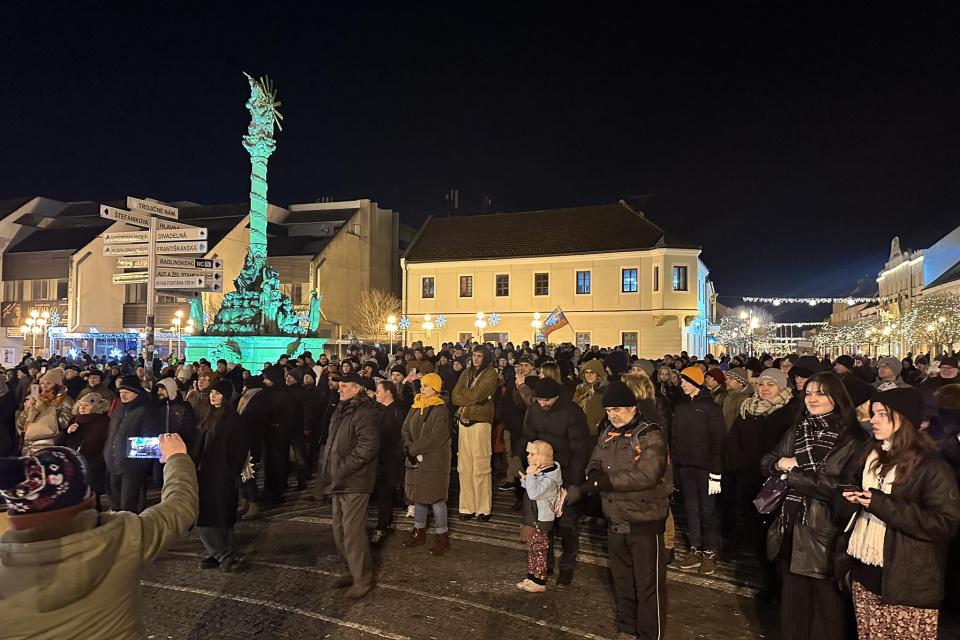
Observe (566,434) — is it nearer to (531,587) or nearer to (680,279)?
(531,587)

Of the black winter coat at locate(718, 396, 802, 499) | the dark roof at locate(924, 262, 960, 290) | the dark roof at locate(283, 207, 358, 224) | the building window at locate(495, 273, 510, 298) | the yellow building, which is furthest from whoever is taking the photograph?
the dark roof at locate(924, 262, 960, 290)

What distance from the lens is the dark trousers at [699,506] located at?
21.0ft

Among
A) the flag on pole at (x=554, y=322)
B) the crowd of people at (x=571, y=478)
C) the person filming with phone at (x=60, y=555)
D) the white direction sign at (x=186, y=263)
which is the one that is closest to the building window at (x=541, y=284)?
the flag on pole at (x=554, y=322)

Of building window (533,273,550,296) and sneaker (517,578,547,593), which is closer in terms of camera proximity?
sneaker (517,578,547,593)

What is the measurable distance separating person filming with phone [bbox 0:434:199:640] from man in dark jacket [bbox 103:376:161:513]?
210 inches

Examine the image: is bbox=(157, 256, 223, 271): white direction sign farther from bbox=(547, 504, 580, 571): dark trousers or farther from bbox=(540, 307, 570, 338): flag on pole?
bbox=(540, 307, 570, 338): flag on pole

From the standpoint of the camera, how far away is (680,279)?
3619cm

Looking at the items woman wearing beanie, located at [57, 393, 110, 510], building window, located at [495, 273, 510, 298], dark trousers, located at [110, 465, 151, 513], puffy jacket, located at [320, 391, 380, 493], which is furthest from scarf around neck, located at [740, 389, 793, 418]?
building window, located at [495, 273, 510, 298]

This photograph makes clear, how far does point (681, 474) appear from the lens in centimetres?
652

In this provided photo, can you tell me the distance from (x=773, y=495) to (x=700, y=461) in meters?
2.17

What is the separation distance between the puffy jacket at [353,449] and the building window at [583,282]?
3321 centimetres

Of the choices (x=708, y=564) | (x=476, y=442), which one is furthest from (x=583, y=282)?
(x=708, y=564)

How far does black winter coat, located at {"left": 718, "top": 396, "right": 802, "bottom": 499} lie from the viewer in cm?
611

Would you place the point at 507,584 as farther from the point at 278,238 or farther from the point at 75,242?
the point at 75,242
